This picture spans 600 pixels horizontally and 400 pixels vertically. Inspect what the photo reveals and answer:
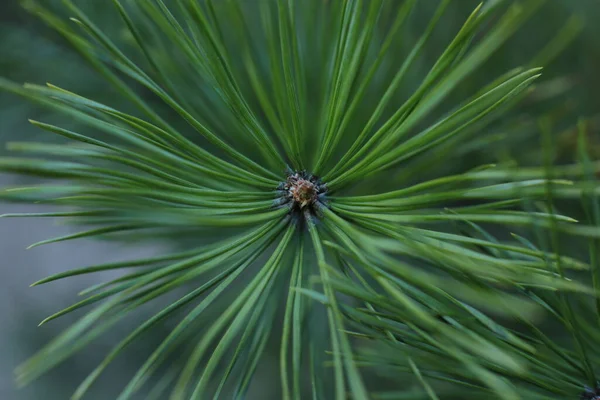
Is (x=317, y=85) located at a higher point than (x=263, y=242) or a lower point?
higher

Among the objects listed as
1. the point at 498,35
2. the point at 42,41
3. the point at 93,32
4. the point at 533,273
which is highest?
the point at 42,41

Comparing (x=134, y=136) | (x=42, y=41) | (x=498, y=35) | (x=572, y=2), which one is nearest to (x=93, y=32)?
(x=134, y=136)

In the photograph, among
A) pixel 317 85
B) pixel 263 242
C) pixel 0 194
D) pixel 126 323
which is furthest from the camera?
pixel 126 323

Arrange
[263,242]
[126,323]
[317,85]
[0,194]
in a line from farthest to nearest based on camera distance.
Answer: [126,323]
[317,85]
[263,242]
[0,194]

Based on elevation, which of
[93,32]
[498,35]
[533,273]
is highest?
[93,32]

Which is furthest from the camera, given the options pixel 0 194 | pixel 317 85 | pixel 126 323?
pixel 126 323

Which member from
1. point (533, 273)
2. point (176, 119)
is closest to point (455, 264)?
point (533, 273)

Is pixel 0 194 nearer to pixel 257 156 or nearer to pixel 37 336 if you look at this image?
pixel 257 156

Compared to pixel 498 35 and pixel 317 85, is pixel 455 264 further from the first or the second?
pixel 317 85

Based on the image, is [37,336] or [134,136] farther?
[37,336]
